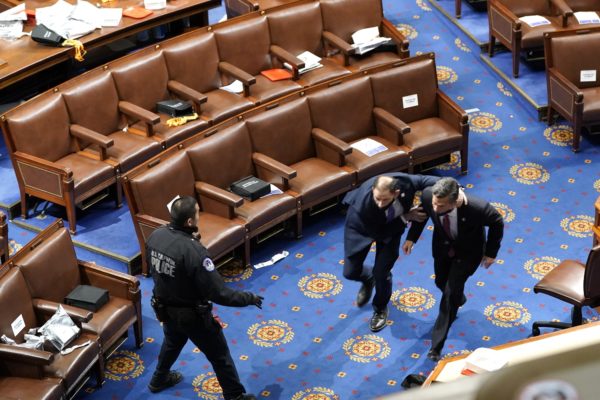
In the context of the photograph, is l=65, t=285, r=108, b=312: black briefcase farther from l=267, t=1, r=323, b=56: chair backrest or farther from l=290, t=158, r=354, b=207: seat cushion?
l=267, t=1, r=323, b=56: chair backrest

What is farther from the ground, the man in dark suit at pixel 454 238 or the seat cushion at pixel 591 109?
the man in dark suit at pixel 454 238

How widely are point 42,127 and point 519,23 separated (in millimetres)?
4503

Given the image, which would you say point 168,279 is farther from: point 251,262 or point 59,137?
point 59,137

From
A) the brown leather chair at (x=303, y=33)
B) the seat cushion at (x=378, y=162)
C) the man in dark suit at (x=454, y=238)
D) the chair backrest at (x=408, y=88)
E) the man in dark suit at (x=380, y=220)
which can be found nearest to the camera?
the man in dark suit at (x=454, y=238)

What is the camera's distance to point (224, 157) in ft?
21.0

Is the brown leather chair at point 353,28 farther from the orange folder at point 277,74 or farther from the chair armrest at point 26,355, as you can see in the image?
the chair armrest at point 26,355

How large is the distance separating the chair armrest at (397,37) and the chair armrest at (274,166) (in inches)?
83.8

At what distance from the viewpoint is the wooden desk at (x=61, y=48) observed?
7434 mm

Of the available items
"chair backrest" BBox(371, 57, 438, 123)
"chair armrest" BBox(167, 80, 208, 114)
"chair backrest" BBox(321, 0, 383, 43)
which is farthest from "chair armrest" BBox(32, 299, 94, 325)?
"chair backrest" BBox(321, 0, 383, 43)

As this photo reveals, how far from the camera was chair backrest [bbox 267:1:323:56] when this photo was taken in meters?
7.88

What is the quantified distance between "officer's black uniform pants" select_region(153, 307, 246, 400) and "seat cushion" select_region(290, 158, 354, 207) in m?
1.89

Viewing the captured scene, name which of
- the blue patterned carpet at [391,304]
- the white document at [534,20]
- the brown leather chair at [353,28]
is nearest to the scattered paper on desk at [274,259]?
the blue patterned carpet at [391,304]

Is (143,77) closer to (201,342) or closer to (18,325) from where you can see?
(18,325)

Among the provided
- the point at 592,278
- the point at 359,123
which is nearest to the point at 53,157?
the point at 359,123
